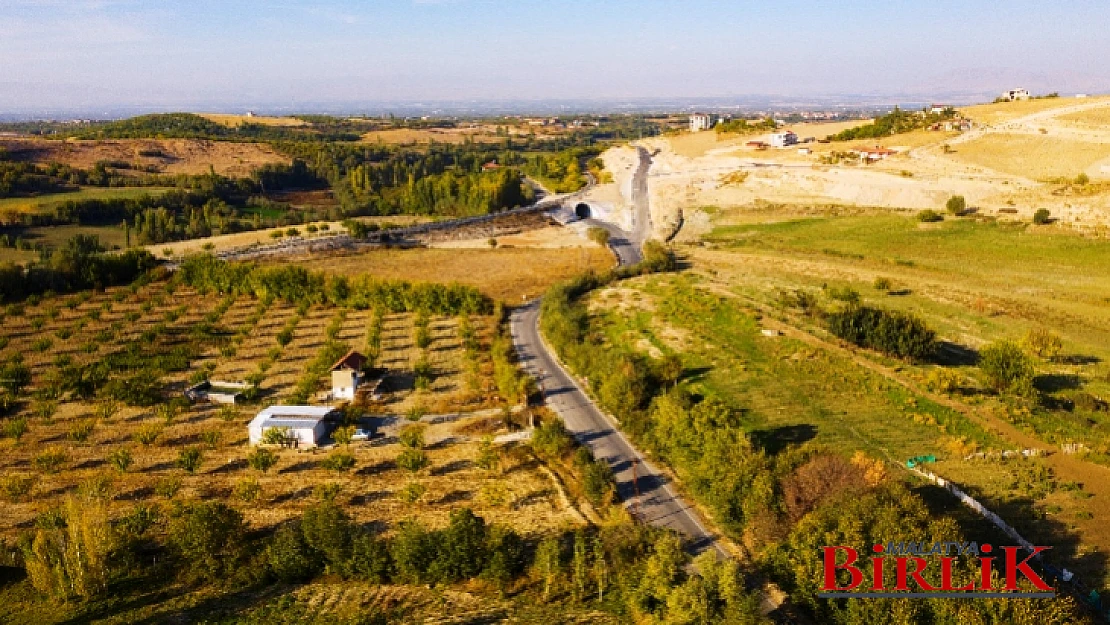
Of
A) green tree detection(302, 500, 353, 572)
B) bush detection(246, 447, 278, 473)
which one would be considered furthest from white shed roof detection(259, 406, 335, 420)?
green tree detection(302, 500, 353, 572)

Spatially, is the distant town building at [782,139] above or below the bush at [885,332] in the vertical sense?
above

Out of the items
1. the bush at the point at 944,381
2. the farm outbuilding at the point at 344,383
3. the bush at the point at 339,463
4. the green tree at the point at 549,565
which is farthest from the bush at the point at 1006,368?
the farm outbuilding at the point at 344,383

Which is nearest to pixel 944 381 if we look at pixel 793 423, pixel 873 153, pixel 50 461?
pixel 793 423

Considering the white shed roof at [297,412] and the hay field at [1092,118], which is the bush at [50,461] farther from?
the hay field at [1092,118]

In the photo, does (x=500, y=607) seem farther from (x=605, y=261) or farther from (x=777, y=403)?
(x=605, y=261)

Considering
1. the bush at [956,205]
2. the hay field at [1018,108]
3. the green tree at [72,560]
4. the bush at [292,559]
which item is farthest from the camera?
the hay field at [1018,108]

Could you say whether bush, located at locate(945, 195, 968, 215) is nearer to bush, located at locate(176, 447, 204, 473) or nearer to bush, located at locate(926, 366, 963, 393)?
bush, located at locate(926, 366, 963, 393)

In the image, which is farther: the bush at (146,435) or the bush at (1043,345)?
the bush at (1043,345)
